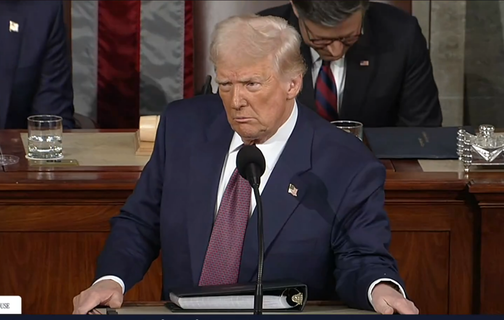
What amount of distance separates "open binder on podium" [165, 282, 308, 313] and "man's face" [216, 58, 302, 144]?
454 mm

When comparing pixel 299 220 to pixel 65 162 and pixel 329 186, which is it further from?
pixel 65 162

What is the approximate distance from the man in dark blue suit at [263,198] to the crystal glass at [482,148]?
79 centimetres

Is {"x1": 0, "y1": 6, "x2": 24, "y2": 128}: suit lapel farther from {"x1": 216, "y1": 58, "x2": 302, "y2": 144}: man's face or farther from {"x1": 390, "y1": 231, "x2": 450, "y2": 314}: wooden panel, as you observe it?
{"x1": 216, "y1": 58, "x2": 302, "y2": 144}: man's face

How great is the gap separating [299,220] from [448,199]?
78cm

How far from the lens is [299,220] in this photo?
8.50 feet

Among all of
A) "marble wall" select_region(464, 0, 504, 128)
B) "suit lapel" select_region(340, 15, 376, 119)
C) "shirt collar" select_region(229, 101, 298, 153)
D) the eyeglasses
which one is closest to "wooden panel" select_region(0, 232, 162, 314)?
"shirt collar" select_region(229, 101, 298, 153)

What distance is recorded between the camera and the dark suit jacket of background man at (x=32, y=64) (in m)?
4.32

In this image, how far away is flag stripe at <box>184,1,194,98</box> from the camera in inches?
211

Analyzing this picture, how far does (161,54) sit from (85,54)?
381 millimetres

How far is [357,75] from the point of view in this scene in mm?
4262

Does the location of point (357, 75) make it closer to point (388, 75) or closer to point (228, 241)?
point (388, 75)

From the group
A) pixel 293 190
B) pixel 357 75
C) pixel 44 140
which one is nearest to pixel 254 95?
pixel 293 190

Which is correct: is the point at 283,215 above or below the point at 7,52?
below

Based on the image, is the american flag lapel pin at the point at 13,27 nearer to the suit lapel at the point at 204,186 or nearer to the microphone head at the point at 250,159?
the suit lapel at the point at 204,186
